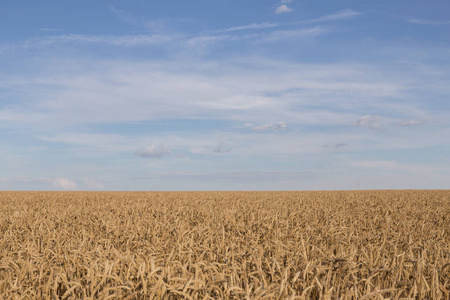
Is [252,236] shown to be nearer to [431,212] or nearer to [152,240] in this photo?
[152,240]

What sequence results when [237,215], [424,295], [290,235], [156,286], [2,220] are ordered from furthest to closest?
[237,215] < [2,220] < [290,235] < [424,295] < [156,286]

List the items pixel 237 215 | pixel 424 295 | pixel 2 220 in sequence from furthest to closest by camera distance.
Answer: pixel 237 215 < pixel 2 220 < pixel 424 295

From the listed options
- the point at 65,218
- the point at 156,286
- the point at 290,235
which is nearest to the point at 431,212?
the point at 290,235

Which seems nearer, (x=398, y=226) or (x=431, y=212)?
(x=398, y=226)

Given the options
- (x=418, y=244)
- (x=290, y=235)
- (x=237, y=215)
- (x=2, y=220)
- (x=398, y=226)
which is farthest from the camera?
(x=237, y=215)

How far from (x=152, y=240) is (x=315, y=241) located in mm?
2561

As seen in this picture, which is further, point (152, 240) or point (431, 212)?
point (431, 212)

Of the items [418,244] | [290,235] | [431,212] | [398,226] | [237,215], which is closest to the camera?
[418,244]

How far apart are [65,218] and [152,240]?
4058 mm

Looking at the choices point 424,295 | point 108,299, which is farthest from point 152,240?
point 424,295

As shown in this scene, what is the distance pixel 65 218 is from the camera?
Answer: 9.26 metres

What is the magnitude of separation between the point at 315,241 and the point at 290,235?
630mm

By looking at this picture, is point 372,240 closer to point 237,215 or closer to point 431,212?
point 237,215

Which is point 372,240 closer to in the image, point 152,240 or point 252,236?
point 252,236
